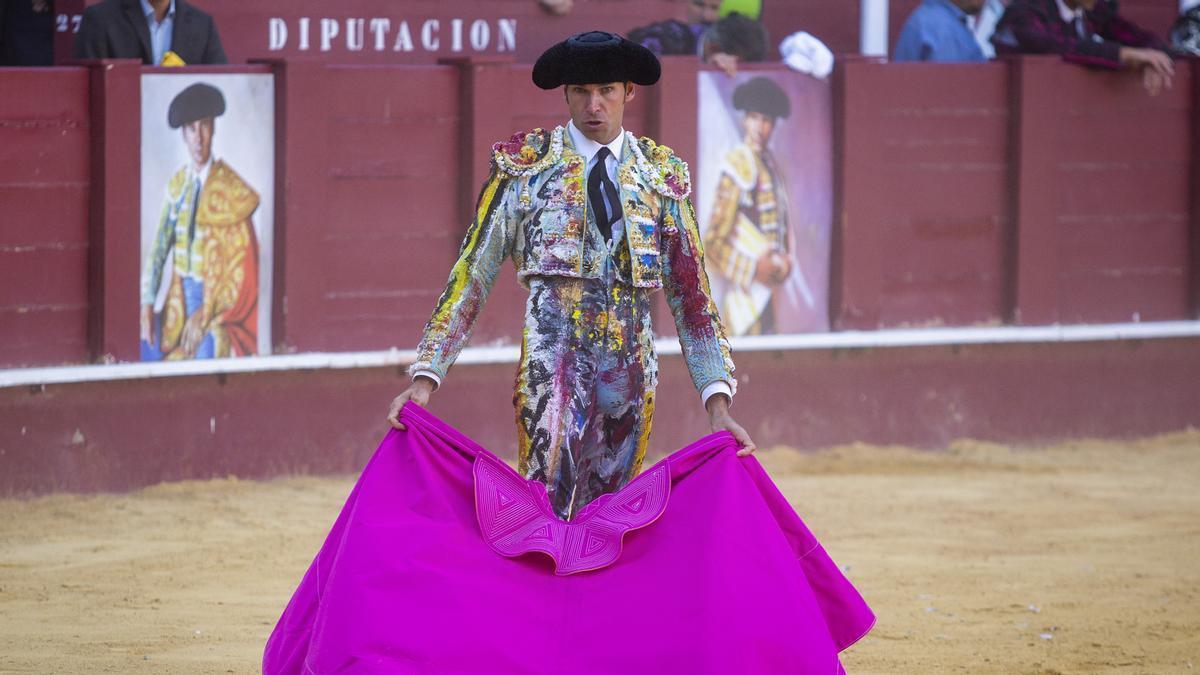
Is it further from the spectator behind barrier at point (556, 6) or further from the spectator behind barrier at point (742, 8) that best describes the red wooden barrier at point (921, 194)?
the spectator behind barrier at point (556, 6)

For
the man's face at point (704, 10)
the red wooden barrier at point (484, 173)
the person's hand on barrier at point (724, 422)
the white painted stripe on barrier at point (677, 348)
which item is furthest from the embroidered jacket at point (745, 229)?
the person's hand on barrier at point (724, 422)

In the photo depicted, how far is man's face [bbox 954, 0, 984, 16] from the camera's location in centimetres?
923

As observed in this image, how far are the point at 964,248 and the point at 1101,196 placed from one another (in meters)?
0.80

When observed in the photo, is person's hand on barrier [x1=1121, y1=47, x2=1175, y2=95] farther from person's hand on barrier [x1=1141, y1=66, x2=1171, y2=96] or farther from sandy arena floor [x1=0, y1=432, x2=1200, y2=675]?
sandy arena floor [x1=0, y1=432, x2=1200, y2=675]

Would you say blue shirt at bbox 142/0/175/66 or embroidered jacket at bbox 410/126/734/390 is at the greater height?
blue shirt at bbox 142/0/175/66

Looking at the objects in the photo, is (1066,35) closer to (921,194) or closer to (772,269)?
(921,194)

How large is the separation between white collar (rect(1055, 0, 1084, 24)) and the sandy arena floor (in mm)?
2079

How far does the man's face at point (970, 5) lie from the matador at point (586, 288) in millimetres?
5263

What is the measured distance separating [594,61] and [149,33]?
360cm

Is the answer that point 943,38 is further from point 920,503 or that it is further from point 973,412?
point 920,503

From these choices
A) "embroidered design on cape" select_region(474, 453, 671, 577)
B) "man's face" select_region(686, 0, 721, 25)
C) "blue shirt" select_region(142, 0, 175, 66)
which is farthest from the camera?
"man's face" select_region(686, 0, 721, 25)

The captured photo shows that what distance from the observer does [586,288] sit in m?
4.28

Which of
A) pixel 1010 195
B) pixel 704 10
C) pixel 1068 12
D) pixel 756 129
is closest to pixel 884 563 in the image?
pixel 756 129

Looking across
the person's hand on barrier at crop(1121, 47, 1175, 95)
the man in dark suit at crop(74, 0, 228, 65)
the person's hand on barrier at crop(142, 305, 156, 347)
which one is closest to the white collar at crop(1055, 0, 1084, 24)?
the person's hand on barrier at crop(1121, 47, 1175, 95)
